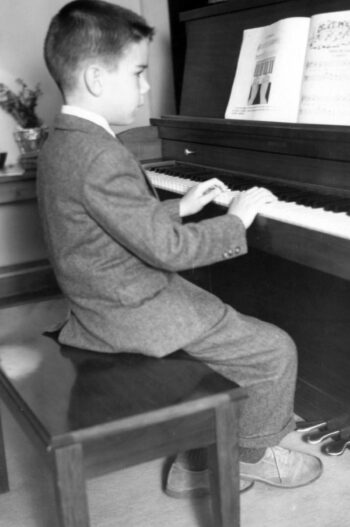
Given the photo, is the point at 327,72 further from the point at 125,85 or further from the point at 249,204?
the point at 125,85

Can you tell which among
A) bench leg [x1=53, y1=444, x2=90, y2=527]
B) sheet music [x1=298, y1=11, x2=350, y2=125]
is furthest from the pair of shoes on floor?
sheet music [x1=298, y1=11, x2=350, y2=125]

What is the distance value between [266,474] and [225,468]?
49 centimetres

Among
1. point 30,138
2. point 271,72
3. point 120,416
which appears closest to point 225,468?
point 120,416

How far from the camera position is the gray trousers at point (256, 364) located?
1.80 meters

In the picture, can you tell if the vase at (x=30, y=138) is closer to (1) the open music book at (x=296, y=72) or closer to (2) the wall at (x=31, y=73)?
(2) the wall at (x=31, y=73)

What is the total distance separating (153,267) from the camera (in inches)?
68.1

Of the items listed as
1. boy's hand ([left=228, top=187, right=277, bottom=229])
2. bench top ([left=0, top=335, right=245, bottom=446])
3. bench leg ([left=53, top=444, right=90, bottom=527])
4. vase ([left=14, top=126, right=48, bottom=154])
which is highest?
boy's hand ([left=228, top=187, right=277, bottom=229])

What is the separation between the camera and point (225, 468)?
1562 mm

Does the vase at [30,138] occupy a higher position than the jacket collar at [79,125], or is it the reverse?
the jacket collar at [79,125]

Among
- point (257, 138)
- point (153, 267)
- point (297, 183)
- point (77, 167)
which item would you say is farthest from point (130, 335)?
point (257, 138)

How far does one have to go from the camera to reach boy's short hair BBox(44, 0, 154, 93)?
1675mm

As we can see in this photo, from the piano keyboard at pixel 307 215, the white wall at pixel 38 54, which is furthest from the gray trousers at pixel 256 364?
the white wall at pixel 38 54

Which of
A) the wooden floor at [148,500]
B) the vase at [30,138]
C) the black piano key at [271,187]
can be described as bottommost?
the wooden floor at [148,500]

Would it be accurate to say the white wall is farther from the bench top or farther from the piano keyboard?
the bench top
